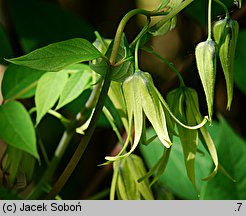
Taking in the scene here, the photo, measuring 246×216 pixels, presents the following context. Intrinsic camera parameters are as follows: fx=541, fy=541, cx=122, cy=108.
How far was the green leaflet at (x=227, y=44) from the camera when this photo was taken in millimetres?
453

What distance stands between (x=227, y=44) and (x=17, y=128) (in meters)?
0.27

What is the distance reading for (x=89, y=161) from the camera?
1166mm

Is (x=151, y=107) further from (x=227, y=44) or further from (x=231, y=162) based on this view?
(x=231, y=162)

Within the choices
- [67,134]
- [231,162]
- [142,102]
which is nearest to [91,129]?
[142,102]

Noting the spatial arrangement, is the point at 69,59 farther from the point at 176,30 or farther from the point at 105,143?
the point at 176,30

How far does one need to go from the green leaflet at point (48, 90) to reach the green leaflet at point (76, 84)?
1cm

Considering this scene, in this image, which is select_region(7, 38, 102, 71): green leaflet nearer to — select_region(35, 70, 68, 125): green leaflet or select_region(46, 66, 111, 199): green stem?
select_region(46, 66, 111, 199): green stem

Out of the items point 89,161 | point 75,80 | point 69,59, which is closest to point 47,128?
point 89,161

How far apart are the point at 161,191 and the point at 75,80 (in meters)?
0.21

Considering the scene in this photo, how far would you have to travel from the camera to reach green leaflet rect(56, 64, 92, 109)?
1.91ft

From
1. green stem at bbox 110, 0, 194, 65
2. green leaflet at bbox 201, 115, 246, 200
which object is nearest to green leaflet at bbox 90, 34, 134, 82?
green stem at bbox 110, 0, 194, 65

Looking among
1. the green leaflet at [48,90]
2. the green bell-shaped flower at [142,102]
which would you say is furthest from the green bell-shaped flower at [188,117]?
the green leaflet at [48,90]

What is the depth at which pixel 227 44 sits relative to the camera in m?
0.46
